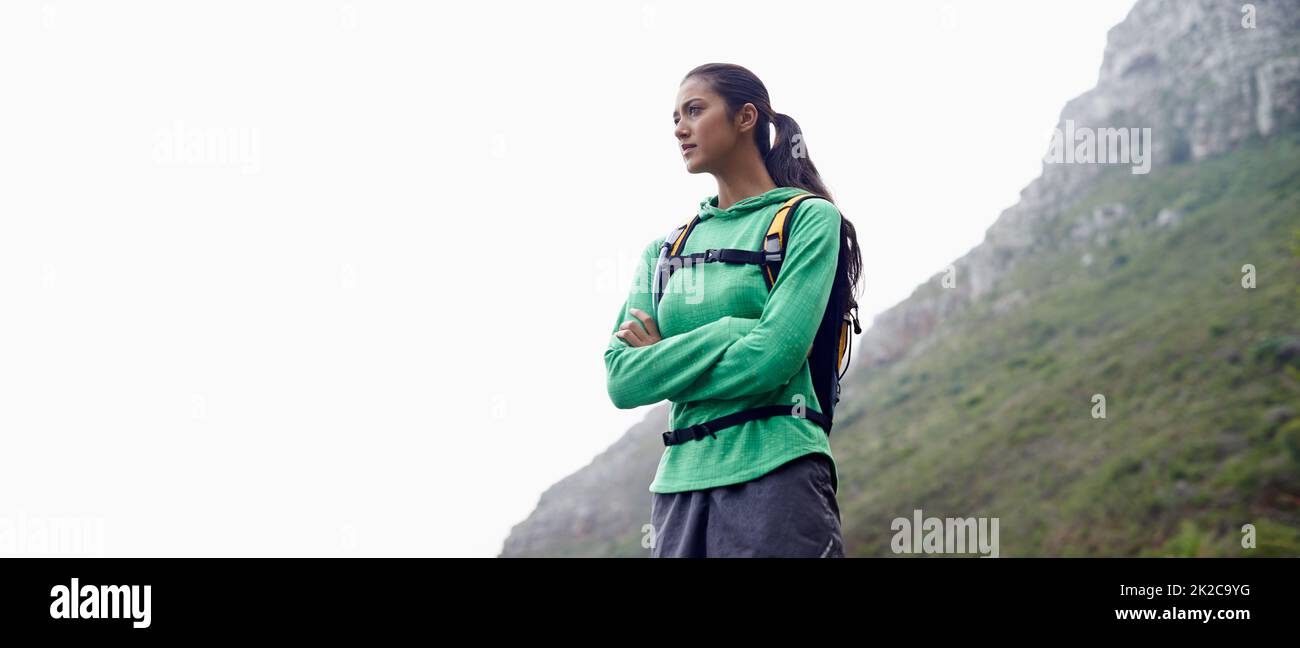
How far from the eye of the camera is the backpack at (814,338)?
8.32 ft

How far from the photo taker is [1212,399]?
3262 cm

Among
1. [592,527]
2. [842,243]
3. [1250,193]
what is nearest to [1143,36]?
[1250,193]

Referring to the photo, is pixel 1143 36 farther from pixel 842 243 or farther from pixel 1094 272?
pixel 842 243

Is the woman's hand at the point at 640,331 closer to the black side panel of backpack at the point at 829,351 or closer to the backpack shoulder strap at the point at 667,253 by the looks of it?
the backpack shoulder strap at the point at 667,253

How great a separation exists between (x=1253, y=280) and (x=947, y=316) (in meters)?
30.6

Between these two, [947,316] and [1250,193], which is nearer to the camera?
[1250,193]

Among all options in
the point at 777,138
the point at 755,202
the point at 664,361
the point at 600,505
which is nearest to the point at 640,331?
the point at 664,361

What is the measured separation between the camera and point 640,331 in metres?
2.76

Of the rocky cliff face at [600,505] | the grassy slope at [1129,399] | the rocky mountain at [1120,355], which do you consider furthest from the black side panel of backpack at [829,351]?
the rocky cliff face at [600,505]

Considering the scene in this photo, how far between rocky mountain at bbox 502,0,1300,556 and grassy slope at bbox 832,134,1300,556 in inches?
4.4

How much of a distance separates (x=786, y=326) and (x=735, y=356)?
5.3 inches

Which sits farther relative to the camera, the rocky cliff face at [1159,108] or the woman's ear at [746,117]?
the rocky cliff face at [1159,108]

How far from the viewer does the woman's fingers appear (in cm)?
278

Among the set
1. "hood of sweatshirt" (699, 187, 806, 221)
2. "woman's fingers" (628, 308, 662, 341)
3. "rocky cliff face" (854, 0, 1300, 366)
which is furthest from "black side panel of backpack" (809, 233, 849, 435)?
"rocky cliff face" (854, 0, 1300, 366)
